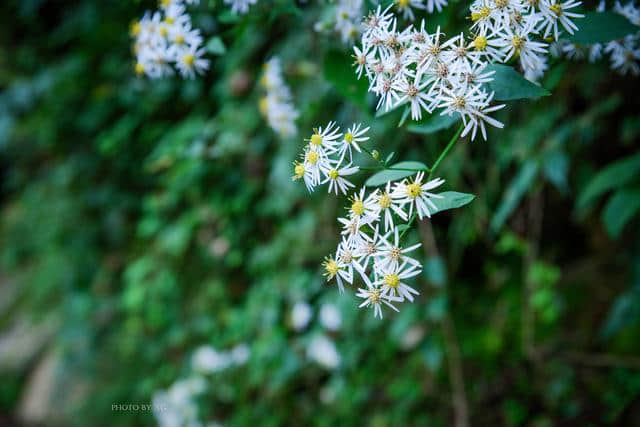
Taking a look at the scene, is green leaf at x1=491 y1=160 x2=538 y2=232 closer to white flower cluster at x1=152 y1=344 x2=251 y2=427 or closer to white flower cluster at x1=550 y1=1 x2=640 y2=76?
white flower cluster at x1=550 y1=1 x2=640 y2=76

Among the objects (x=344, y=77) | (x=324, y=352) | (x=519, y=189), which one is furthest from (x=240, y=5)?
(x=324, y=352)

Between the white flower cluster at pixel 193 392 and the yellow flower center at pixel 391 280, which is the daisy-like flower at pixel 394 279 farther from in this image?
the white flower cluster at pixel 193 392

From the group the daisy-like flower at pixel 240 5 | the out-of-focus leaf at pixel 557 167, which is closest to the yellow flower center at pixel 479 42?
the daisy-like flower at pixel 240 5

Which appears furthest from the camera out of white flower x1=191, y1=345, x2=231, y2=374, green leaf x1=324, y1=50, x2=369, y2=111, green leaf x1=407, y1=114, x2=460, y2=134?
white flower x1=191, y1=345, x2=231, y2=374

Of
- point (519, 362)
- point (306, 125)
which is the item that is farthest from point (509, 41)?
point (519, 362)

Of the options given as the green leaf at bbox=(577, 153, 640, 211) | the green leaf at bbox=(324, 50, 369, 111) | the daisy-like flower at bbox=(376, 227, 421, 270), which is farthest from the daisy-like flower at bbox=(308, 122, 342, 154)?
the green leaf at bbox=(577, 153, 640, 211)

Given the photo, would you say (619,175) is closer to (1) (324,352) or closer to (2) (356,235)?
(2) (356,235)

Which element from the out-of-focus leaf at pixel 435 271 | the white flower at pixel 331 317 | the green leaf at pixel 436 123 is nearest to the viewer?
the green leaf at pixel 436 123
